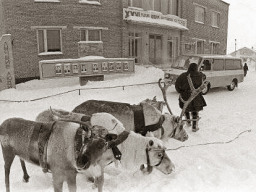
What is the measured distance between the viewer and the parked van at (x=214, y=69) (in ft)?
45.8

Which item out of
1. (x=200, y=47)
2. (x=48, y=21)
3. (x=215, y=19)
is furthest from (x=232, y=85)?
(x=215, y=19)

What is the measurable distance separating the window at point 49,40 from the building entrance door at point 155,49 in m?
8.37

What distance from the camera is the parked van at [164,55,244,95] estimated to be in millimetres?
13961

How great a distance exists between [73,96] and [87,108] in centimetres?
639

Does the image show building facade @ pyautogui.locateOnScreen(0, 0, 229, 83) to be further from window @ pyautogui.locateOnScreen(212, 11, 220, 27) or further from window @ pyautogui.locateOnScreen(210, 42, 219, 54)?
window @ pyautogui.locateOnScreen(210, 42, 219, 54)

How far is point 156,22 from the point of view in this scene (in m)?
20.5

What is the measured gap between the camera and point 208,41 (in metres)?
29.0

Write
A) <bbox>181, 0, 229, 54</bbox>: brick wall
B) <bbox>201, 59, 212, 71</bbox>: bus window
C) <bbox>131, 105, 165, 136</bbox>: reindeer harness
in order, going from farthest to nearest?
<bbox>181, 0, 229, 54</bbox>: brick wall < <bbox>201, 59, 212, 71</bbox>: bus window < <bbox>131, 105, 165, 136</bbox>: reindeer harness

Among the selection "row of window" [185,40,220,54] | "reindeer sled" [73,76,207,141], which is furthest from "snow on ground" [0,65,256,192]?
"row of window" [185,40,220,54]

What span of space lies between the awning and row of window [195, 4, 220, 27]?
14.5 feet

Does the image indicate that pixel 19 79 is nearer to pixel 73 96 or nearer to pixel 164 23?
pixel 73 96

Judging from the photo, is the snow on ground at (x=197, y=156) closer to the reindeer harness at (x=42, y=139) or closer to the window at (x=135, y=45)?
the reindeer harness at (x=42, y=139)

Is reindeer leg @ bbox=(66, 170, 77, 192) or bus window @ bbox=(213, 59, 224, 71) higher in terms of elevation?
bus window @ bbox=(213, 59, 224, 71)

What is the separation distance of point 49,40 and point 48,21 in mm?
1210
